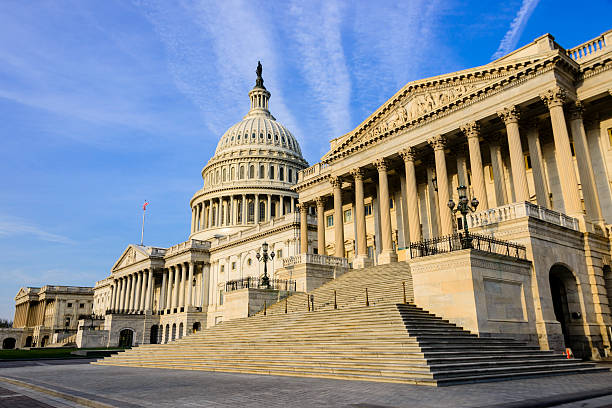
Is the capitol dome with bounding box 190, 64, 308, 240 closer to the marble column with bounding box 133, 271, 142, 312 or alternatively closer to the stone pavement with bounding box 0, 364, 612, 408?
the marble column with bounding box 133, 271, 142, 312

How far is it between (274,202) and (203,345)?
80066 mm

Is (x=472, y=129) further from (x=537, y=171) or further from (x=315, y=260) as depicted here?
(x=315, y=260)

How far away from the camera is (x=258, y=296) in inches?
1400

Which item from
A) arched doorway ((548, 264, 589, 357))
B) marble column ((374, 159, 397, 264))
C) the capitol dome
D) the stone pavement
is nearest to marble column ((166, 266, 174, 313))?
the capitol dome

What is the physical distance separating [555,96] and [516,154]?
4.27 meters

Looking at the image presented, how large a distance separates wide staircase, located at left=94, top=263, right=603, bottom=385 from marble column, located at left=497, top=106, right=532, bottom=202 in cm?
947

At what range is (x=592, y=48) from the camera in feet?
105

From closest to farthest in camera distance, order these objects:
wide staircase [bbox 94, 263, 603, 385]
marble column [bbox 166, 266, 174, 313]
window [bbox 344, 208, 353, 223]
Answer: wide staircase [bbox 94, 263, 603, 385] < window [bbox 344, 208, 353, 223] < marble column [bbox 166, 266, 174, 313]

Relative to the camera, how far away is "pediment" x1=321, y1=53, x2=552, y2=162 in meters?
33.5

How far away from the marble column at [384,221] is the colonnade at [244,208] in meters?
63.9

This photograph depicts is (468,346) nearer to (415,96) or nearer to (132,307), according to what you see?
(415,96)

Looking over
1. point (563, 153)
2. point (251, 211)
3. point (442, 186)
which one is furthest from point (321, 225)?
point (251, 211)

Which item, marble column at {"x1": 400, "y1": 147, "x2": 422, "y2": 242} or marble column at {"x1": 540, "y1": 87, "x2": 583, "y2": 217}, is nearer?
marble column at {"x1": 540, "y1": 87, "x2": 583, "y2": 217}

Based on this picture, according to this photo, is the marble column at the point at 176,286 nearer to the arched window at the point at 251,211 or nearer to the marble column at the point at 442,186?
the arched window at the point at 251,211
